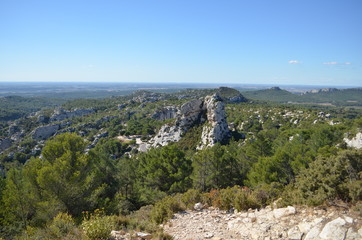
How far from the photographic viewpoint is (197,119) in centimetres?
→ 4881

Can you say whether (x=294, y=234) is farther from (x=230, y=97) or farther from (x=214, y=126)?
(x=230, y=97)

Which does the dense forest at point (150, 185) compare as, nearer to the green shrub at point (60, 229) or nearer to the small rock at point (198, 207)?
the green shrub at point (60, 229)

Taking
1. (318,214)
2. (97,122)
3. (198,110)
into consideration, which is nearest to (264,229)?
(318,214)

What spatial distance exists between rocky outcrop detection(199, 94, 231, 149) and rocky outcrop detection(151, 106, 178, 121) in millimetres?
Result: 33988

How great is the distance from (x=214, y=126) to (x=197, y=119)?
8.07 metres

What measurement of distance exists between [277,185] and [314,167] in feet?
8.33

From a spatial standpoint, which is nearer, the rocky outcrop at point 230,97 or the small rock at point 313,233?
the small rock at point 313,233

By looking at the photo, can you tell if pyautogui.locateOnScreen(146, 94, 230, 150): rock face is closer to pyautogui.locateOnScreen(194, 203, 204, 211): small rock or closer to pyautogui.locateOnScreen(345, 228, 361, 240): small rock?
pyautogui.locateOnScreen(194, 203, 204, 211): small rock

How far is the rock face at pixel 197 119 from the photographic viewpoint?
1703 inches

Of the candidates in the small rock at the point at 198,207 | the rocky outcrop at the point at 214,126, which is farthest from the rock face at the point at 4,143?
the small rock at the point at 198,207

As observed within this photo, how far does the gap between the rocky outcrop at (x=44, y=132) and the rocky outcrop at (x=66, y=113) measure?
18.1 metres

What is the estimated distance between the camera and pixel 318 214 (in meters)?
5.82

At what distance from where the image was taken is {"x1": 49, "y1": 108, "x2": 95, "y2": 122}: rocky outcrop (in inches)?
3755

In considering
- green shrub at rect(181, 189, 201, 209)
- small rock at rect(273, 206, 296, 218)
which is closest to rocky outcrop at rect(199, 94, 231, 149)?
green shrub at rect(181, 189, 201, 209)
